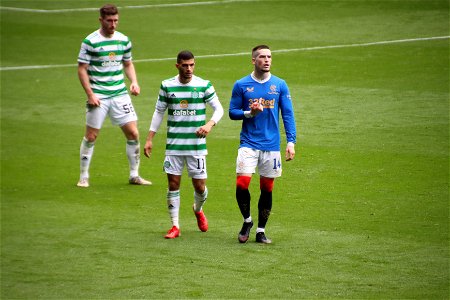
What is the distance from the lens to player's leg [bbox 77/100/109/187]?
586 inches

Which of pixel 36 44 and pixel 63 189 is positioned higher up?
pixel 36 44

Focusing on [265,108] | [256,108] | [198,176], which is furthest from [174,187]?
[256,108]

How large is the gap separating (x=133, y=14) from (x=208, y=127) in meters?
19.6

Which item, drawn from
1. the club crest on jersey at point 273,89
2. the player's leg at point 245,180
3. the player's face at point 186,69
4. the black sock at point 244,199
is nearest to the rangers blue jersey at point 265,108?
the club crest on jersey at point 273,89

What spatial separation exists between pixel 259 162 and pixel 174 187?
1.12 meters

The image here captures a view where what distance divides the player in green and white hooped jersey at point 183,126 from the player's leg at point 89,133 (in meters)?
2.81

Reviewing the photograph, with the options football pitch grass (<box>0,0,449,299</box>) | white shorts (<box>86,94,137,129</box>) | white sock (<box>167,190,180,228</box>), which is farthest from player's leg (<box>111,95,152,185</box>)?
white sock (<box>167,190,180,228</box>)

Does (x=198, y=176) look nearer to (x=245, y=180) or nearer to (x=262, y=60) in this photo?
(x=245, y=180)

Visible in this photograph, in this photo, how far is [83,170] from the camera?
1506 cm

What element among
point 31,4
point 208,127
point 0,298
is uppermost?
point 31,4

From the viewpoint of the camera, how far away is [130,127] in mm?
15039

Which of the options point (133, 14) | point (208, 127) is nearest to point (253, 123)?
point (208, 127)

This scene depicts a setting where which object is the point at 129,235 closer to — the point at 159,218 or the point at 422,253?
the point at 159,218

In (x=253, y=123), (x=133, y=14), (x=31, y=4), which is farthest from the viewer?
(x=31, y=4)
